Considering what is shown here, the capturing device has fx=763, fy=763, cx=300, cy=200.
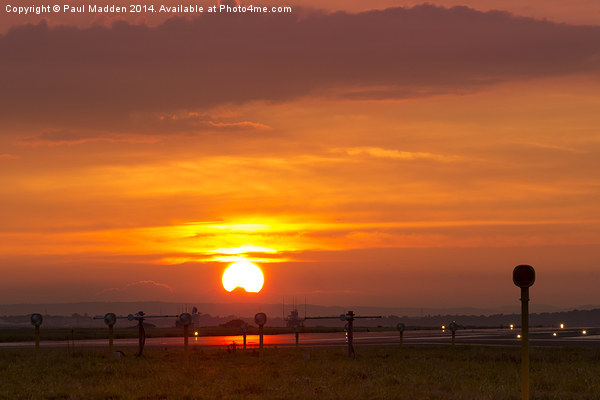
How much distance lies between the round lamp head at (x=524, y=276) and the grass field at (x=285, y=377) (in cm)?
704

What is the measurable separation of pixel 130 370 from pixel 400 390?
12.5m

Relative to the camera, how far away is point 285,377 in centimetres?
3022

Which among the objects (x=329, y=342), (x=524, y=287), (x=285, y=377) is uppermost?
(x=524, y=287)

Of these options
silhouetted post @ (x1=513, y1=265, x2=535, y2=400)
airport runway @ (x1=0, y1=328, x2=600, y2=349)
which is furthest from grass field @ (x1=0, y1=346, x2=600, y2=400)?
airport runway @ (x1=0, y1=328, x2=600, y2=349)

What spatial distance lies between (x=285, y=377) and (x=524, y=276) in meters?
14.5

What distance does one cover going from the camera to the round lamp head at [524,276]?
58.9 ft

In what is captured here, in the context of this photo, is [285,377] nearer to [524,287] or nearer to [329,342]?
[524,287]

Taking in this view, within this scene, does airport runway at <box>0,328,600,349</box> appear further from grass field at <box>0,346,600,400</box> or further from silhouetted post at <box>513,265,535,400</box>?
silhouetted post at <box>513,265,535,400</box>

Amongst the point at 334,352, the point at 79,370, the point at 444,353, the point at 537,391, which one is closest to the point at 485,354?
the point at 444,353

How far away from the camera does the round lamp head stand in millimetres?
17938

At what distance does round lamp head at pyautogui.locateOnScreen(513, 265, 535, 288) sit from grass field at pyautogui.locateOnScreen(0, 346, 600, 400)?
7036mm

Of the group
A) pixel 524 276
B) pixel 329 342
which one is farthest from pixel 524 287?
pixel 329 342

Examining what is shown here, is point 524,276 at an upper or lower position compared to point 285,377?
upper

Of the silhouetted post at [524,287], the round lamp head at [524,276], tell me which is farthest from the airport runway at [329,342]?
the round lamp head at [524,276]
